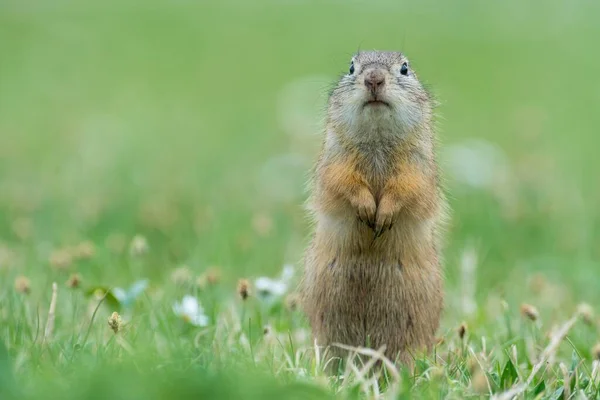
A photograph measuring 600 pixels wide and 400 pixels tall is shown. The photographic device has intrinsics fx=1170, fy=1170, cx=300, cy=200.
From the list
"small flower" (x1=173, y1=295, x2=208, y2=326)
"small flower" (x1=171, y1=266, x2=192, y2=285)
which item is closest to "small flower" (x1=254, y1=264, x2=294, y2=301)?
"small flower" (x1=171, y1=266, x2=192, y2=285)

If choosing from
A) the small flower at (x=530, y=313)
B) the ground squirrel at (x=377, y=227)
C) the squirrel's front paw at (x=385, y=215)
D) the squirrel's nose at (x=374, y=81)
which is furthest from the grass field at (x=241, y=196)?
the squirrel's nose at (x=374, y=81)

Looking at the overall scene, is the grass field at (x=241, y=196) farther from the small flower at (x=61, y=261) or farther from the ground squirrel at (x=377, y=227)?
the ground squirrel at (x=377, y=227)

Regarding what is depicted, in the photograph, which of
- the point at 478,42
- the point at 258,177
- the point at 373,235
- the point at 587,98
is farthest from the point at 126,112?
the point at 373,235

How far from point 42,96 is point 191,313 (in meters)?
9.38

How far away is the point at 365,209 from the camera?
4820mm

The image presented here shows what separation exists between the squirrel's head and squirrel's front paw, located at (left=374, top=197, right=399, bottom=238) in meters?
0.32

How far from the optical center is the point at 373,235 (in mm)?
4891

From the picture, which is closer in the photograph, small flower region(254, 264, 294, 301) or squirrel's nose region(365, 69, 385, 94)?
squirrel's nose region(365, 69, 385, 94)

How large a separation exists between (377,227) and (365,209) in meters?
0.09

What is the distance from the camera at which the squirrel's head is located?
4879 millimetres

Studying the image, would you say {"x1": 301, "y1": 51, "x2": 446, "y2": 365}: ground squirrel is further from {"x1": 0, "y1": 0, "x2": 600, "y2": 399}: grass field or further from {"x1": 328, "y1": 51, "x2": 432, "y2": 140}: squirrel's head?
{"x1": 0, "y1": 0, "x2": 600, "y2": 399}: grass field

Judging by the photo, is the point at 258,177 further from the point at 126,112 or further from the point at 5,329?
the point at 5,329

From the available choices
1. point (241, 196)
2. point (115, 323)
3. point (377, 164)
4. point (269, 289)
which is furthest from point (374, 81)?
point (241, 196)

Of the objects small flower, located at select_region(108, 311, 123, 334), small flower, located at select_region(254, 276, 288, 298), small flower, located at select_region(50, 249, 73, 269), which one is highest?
small flower, located at select_region(50, 249, 73, 269)
